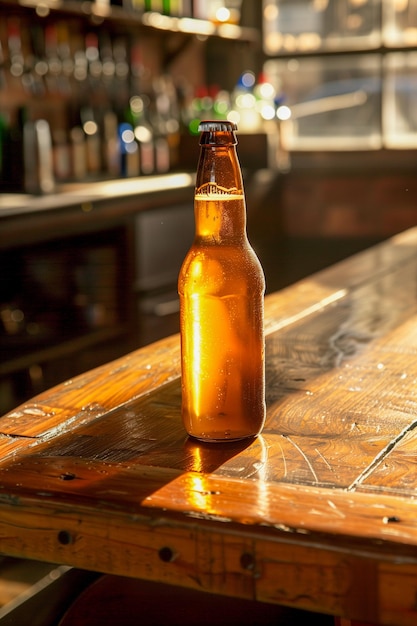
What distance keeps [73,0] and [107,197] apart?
76 cm

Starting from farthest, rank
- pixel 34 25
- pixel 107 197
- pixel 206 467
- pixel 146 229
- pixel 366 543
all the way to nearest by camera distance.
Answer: pixel 146 229, pixel 34 25, pixel 107 197, pixel 206 467, pixel 366 543

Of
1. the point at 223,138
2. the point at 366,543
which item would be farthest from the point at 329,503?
the point at 223,138

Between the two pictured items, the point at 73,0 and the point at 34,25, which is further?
the point at 34,25

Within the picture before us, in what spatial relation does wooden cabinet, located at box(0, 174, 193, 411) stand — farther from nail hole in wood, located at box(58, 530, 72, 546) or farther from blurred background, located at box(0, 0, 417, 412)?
nail hole in wood, located at box(58, 530, 72, 546)

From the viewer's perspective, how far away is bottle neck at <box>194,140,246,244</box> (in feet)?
2.44

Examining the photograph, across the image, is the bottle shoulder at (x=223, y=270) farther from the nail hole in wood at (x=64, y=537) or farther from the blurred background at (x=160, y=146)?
the blurred background at (x=160, y=146)

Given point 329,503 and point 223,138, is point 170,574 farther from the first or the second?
point 223,138

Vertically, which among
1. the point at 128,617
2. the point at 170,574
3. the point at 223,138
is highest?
the point at 223,138

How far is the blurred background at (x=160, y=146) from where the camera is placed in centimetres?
293

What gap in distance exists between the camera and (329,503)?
0.66m

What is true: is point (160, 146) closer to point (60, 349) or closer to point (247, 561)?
point (60, 349)

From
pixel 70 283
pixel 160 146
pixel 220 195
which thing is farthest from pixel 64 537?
pixel 160 146

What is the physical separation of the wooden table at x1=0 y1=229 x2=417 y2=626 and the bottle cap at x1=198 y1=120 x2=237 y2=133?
27 centimetres

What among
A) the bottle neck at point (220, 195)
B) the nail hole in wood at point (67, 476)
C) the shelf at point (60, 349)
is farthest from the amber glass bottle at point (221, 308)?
the shelf at point (60, 349)
